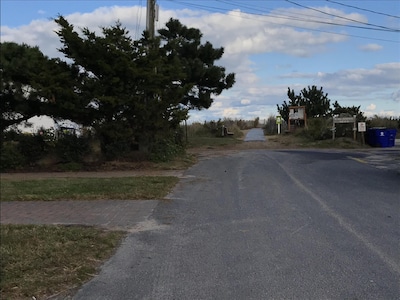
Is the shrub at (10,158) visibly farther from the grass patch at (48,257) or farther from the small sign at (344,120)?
the small sign at (344,120)

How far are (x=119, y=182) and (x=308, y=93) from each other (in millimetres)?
29694

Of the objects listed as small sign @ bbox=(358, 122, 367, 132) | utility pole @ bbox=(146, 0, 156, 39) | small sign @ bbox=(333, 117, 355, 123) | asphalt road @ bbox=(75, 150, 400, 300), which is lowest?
asphalt road @ bbox=(75, 150, 400, 300)

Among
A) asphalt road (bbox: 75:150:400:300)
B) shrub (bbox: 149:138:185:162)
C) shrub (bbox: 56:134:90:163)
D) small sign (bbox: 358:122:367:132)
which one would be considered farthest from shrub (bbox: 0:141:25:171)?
small sign (bbox: 358:122:367:132)

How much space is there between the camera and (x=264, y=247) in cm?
581

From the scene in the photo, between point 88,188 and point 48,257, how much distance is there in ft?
18.2

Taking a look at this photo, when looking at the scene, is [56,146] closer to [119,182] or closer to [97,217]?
[119,182]

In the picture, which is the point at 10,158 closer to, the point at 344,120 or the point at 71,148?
the point at 71,148

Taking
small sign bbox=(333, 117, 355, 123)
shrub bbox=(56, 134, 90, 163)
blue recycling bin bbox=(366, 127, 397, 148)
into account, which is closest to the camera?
shrub bbox=(56, 134, 90, 163)

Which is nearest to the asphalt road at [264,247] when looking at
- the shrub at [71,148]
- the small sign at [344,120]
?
the shrub at [71,148]

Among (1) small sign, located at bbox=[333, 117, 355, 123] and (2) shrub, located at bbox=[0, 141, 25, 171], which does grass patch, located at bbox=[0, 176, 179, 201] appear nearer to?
(2) shrub, located at bbox=[0, 141, 25, 171]

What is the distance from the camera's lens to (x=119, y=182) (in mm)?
11867

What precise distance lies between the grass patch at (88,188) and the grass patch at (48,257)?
2.84m

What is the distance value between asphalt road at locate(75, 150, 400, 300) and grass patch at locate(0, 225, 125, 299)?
0.22 m

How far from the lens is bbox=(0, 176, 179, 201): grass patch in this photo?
9.93 meters
